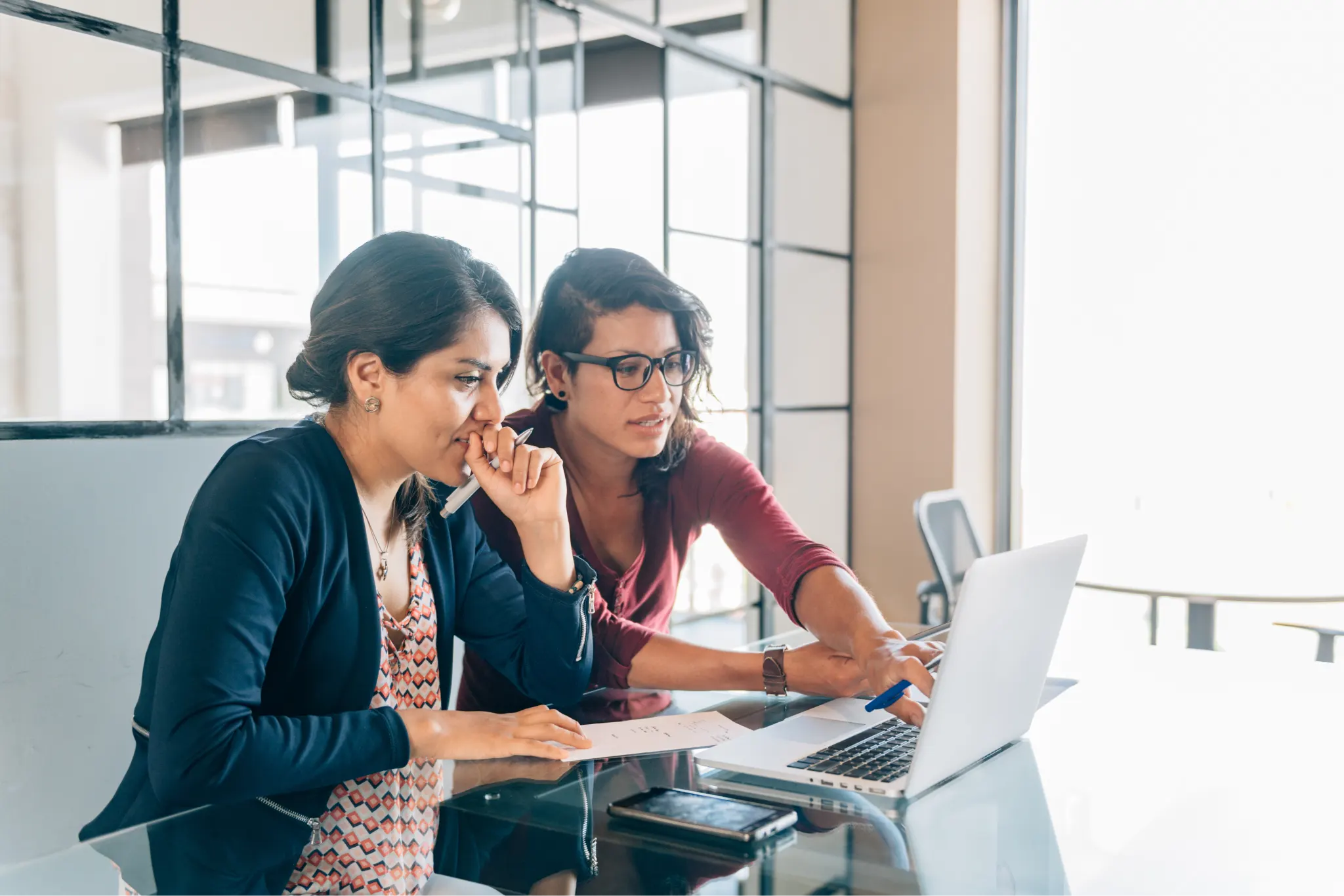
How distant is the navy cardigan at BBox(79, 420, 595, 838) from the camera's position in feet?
3.51

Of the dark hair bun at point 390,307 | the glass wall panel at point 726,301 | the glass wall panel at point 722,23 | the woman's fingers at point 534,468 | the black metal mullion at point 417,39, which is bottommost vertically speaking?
the woman's fingers at point 534,468

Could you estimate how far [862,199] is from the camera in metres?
4.59

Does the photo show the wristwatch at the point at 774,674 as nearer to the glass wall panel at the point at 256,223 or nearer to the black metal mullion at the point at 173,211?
the glass wall panel at the point at 256,223

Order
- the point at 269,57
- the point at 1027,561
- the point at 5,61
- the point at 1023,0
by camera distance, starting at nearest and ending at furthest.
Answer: the point at 1027,561, the point at 5,61, the point at 269,57, the point at 1023,0

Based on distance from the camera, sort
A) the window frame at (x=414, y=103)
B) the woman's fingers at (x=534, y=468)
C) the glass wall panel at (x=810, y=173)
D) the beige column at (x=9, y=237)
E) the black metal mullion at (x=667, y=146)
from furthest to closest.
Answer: the glass wall panel at (x=810, y=173) → the black metal mullion at (x=667, y=146) → the window frame at (x=414, y=103) → the beige column at (x=9, y=237) → the woman's fingers at (x=534, y=468)

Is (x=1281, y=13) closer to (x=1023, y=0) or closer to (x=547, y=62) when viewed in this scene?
(x=1023, y=0)

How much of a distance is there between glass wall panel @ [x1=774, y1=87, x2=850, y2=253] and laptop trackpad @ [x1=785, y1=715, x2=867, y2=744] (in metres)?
3.00

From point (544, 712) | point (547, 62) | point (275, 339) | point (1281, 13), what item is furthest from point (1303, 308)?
point (544, 712)

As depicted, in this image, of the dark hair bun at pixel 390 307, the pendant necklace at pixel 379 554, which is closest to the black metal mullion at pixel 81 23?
the dark hair bun at pixel 390 307

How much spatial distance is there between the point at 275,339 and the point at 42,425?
0.55m

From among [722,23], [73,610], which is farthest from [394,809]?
[722,23]

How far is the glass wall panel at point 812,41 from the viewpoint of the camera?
13.6 feet

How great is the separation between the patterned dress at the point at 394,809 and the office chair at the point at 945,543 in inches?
85.2

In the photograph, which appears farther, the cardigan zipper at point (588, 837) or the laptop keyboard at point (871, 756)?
the laptop keyboard at point (871, 756)
